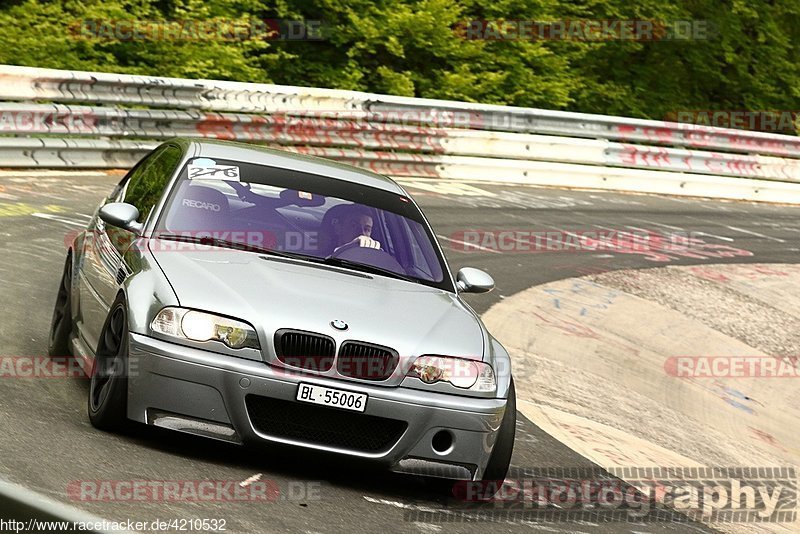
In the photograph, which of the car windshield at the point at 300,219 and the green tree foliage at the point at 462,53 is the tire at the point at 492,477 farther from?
the green tree foliage at the point at 462,53

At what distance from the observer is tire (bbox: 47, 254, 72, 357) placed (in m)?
7.80

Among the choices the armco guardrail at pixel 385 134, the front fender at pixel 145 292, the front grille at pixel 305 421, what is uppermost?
the front fender at pixel 145 292

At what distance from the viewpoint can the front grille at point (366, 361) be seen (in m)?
5.97

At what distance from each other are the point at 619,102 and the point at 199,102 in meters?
12.9

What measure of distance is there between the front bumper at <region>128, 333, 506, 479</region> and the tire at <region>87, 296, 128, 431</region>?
0.21ft

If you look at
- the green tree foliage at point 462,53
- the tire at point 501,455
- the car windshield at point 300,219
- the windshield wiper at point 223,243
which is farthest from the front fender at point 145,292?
the green tree foliage at point 462,53

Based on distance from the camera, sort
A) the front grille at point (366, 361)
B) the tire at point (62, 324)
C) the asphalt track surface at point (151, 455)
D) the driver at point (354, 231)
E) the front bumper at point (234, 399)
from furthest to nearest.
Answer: the tire at point (62, 324)
the driver at point (354, 231)
the front grille at point (366, 361)
the front bumper at point (234, 399)
the asphalt track surface at point (151, 455)

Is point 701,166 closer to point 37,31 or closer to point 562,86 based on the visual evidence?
point 562,86

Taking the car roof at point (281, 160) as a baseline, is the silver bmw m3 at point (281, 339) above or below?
below

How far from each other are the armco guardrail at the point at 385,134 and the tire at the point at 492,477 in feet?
33.0

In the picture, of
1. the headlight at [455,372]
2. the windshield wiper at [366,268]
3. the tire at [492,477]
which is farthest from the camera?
the windshield wiper at [366,268]

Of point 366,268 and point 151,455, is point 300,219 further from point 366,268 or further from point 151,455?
point 151,455

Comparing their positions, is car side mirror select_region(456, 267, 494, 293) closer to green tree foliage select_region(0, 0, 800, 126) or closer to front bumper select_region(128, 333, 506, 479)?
front bumper select_region(128, 333, 506, 479)

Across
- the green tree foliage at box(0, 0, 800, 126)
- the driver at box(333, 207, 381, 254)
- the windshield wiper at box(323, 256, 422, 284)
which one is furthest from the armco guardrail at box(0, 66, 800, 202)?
the windshield wiper at box(323, 256, 422, 284)
